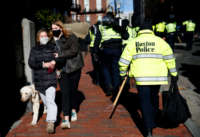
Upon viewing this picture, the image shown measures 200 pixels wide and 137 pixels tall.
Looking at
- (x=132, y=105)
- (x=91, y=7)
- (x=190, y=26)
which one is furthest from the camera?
(x=91, y=7)

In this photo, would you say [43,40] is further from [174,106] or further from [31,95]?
[174,106]

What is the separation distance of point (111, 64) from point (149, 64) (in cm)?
268

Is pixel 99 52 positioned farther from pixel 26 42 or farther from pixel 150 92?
pixel 150 92

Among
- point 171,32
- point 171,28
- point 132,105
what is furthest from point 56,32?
point 171,28

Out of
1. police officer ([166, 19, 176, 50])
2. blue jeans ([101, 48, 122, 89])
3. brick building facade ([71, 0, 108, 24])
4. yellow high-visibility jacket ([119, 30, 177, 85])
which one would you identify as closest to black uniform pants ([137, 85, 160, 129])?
yellow high-visibility jacket ([119, 30, 177, 85])

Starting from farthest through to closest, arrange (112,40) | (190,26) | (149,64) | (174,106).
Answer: (190,26), (112,40), (174,106), (149,64)

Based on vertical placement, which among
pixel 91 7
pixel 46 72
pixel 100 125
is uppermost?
pixel 91 7

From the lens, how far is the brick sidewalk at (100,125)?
410 centimetres

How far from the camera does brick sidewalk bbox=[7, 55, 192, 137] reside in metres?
4.10

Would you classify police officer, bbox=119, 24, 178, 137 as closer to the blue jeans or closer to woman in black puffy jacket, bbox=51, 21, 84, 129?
woman in black puffy jacket, bbox=51, 21, 84, 129

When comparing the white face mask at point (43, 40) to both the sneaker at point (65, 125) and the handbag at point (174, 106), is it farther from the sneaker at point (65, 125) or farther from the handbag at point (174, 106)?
the handbag at point (174, 106)

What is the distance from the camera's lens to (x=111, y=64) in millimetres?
6191

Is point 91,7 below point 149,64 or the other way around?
the other way around

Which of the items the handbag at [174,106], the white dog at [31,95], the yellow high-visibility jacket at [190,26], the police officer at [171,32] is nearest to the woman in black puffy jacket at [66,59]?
the white dog at [31,95]
